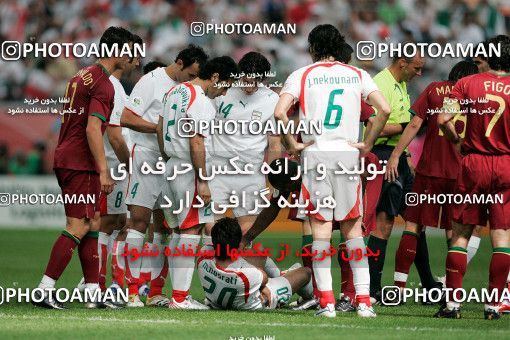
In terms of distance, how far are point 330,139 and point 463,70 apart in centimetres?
187

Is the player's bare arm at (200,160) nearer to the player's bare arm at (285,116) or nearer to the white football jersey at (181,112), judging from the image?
the white football jersey at (181,112)

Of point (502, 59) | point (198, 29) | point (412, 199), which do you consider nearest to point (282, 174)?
point (412, 199)

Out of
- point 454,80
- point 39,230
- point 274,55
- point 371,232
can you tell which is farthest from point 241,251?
point 39,230

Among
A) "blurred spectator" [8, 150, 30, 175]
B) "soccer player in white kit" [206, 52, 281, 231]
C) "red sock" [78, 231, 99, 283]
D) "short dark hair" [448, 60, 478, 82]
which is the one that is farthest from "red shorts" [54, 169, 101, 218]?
"blurred spectator" [8, 150, 30, 175]

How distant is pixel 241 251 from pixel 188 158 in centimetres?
99

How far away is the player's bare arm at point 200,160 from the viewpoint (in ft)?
35.6

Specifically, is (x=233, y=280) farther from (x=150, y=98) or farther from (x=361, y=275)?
(x=150, y=98)

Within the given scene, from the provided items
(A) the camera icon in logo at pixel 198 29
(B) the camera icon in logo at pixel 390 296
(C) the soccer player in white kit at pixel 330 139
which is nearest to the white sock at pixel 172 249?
(C) the soccer player in white kit at pixel 330 139

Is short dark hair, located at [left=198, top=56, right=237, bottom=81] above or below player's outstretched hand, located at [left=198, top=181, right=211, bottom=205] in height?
above

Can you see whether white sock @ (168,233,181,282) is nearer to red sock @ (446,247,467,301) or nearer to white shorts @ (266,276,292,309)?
white shorts @ (266,276,292,309)

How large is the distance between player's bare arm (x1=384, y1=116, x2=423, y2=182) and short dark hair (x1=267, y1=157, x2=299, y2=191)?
116cm

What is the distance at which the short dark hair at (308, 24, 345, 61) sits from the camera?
33.7ft

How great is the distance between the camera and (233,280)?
1055cm

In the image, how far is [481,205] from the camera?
1023cm
